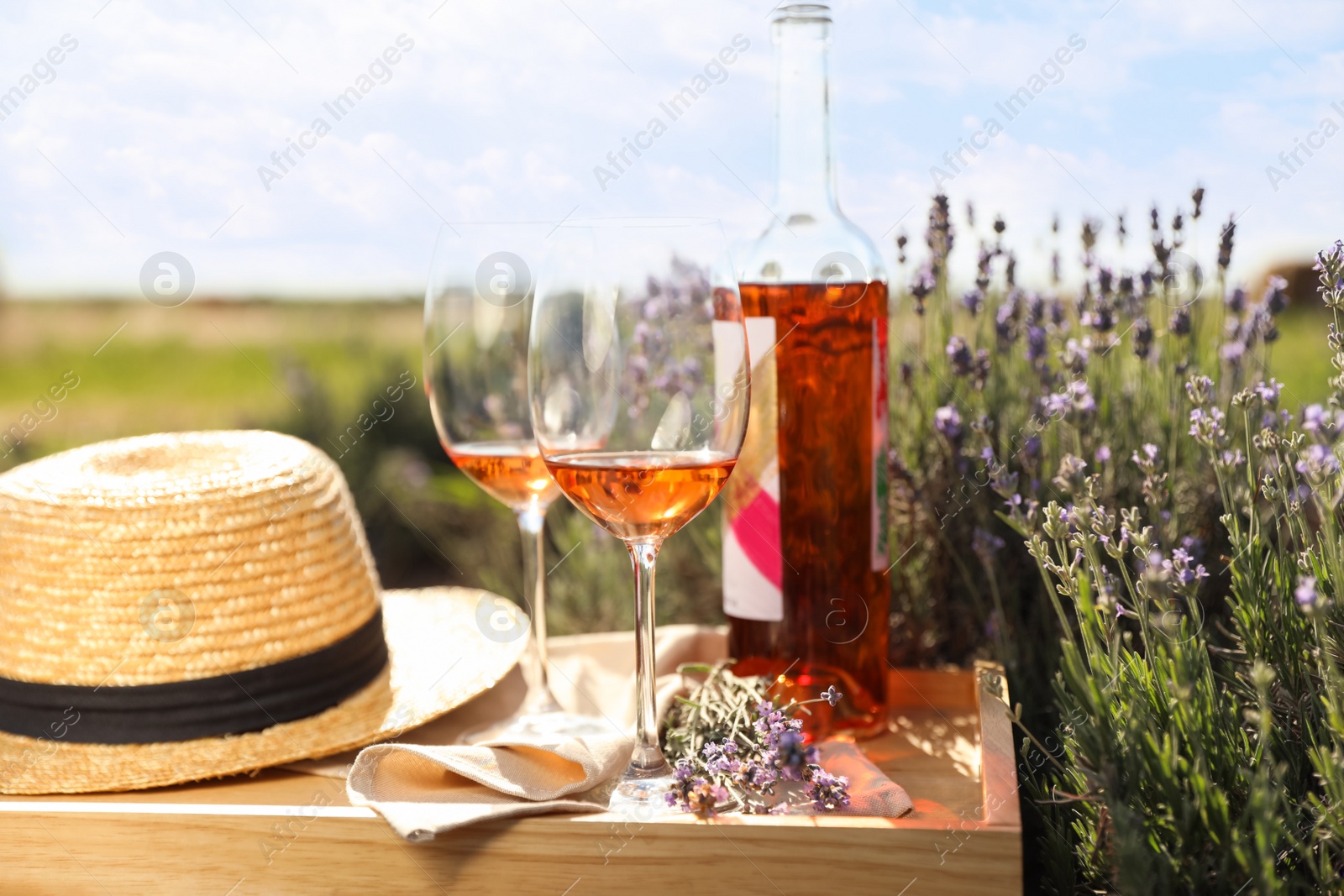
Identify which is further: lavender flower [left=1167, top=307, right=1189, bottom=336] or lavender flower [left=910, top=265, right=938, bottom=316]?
lavender flower [left=910, top=265, right=938, bottom=316]

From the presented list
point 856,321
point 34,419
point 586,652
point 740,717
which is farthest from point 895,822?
point 34,419

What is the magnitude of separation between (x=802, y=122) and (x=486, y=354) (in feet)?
1.38

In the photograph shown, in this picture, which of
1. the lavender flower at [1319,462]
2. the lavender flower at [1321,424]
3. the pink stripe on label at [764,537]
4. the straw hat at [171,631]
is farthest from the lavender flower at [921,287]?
the straw hat at [171,631]

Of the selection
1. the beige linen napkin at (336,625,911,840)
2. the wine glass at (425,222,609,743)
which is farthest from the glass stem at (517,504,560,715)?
the beige linen napkin at (336,625,911,840)

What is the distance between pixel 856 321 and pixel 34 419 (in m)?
1.37

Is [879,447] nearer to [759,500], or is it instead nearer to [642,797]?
[759,500]

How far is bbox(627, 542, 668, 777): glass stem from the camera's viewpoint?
3.08 ft

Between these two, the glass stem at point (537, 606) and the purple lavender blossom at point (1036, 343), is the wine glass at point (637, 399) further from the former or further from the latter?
the purple lavender blossom at point (1036, 343)

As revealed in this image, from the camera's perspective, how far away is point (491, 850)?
0.89 metres

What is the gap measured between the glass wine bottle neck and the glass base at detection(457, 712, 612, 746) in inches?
22.9

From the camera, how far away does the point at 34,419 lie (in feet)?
5.65

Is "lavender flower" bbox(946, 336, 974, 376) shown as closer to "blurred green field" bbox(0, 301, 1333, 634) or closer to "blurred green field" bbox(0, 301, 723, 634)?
"blurred green field" bbox(0, 301, 1333, 634)

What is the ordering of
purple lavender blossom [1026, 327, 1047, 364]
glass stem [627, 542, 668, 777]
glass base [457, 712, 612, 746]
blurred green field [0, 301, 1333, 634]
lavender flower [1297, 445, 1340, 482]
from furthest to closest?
blurred green field [0, 301, 1333, 634] → purple lavender blossom [1026, 327, 1047, 364] → glass base [457, 712, 612, 746] → glass stem [627, 542, 668, 777] → lavender flower [1297, 445, 1340, 482]

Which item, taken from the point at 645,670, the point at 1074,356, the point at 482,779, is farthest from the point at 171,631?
the point at 1074,356
